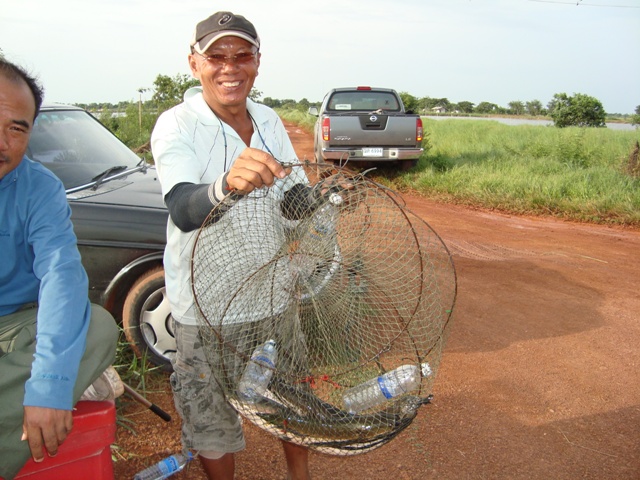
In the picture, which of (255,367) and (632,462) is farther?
(632,462)

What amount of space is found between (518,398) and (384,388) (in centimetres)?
205

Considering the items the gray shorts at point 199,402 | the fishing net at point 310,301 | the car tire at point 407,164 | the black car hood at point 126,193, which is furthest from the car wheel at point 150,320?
the car tire at point 407,164

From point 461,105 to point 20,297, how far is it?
81.4 metres

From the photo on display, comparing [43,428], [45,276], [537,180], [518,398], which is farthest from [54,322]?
[537,180]

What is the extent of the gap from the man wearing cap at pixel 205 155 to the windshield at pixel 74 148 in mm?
1916

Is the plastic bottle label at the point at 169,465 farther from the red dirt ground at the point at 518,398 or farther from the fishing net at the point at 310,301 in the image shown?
the fishing net at the point at 310,301

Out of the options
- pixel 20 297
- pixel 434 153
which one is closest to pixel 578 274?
pixel 20 297

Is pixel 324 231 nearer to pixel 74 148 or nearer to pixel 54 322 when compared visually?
pixel 54 322

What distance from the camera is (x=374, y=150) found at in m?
11.0

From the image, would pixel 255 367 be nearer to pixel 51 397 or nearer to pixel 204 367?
pixel 204 367

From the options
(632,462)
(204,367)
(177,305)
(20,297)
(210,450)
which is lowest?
(632,462)

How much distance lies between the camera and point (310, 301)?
229cm

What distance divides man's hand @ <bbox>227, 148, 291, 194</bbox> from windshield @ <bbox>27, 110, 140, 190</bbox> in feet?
8.07

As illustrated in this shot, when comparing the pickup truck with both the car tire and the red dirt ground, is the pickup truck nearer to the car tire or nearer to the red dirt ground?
the car tire
